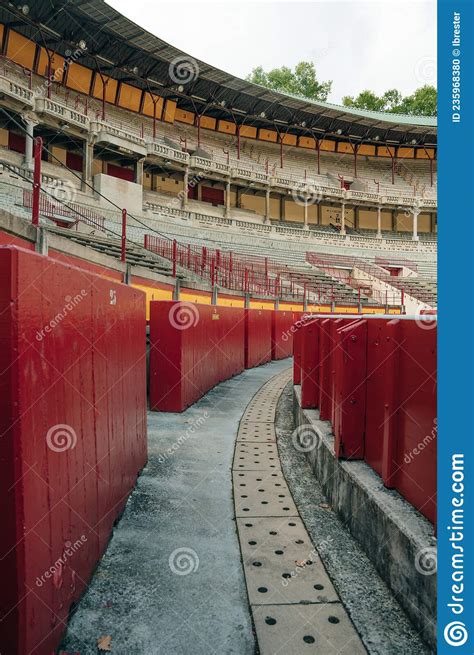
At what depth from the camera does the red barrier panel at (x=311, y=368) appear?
16.6 ft

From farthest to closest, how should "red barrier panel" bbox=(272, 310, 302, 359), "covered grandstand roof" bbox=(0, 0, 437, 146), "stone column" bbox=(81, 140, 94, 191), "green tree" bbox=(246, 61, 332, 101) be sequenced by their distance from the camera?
"green tree" bbox=(246, 61, 332, 101) → "stone column" bbox=(81, 140, 94, 191) → "covered grandstand roof" bbox=(0, 0, 437, 146) → "red barrier panel" bbox=(272, 310, 302, 359)

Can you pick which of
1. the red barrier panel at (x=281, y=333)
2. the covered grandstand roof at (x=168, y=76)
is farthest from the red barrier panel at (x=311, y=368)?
the covered grandstand roof at (x=168, y=76)

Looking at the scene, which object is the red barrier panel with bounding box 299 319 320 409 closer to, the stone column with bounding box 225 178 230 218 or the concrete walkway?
the concrete walkway

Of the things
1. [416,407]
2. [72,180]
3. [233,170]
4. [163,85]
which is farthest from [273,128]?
[416,407]

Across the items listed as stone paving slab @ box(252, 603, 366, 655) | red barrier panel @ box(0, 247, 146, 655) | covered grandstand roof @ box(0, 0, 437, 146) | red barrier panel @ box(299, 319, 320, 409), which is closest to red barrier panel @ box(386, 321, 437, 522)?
stone paving slab @ box(252, 603, 366, 655)

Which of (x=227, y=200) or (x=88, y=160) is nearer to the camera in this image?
(x=88, y=160)

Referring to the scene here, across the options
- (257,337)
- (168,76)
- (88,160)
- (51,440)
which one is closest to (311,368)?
(51,440)

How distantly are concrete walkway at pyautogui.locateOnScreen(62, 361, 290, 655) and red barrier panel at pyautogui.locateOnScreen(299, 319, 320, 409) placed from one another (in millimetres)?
1333

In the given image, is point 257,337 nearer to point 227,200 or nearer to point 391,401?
point 391,401

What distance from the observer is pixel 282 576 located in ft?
7.79

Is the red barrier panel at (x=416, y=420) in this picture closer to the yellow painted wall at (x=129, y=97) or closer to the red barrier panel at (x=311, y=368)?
the red barrier panel at (x=311, y=368)

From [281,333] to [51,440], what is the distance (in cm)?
1316

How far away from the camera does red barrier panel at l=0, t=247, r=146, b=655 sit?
1.45 m

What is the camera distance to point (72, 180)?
23922 millimetres
